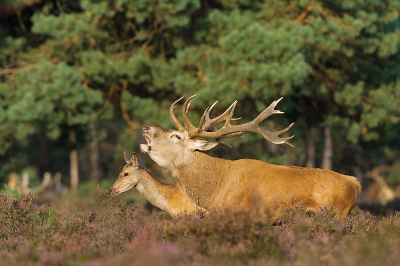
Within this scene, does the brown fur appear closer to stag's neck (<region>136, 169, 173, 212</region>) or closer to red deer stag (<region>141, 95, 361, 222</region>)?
red deer stag (<region>141, 95, 361, 222</region>)

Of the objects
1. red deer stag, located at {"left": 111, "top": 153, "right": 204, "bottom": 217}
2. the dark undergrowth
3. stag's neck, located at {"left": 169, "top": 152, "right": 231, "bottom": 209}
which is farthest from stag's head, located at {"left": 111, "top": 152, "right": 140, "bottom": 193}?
the dark undergrowth

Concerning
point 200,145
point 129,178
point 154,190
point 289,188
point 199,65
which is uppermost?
point 200,145

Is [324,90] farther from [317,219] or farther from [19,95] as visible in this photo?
[317,219]

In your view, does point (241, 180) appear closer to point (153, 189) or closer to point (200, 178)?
point (200, 178)

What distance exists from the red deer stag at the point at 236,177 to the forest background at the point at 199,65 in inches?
211

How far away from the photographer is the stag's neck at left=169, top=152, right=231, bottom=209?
8523mm

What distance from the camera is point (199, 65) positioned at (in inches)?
601

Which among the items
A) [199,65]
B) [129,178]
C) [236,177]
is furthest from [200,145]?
[199,65]

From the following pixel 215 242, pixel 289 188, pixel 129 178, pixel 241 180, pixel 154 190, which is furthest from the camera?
pixel 129 178

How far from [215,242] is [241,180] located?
242 cm

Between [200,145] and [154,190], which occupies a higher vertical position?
[200,145]

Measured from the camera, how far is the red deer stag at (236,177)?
26.1 feet

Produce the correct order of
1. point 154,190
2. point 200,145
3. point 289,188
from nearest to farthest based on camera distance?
point 289,188
point 200,145
point 154,190

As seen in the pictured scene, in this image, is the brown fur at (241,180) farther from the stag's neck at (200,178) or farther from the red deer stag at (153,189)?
the red deer stag at (153,189)
